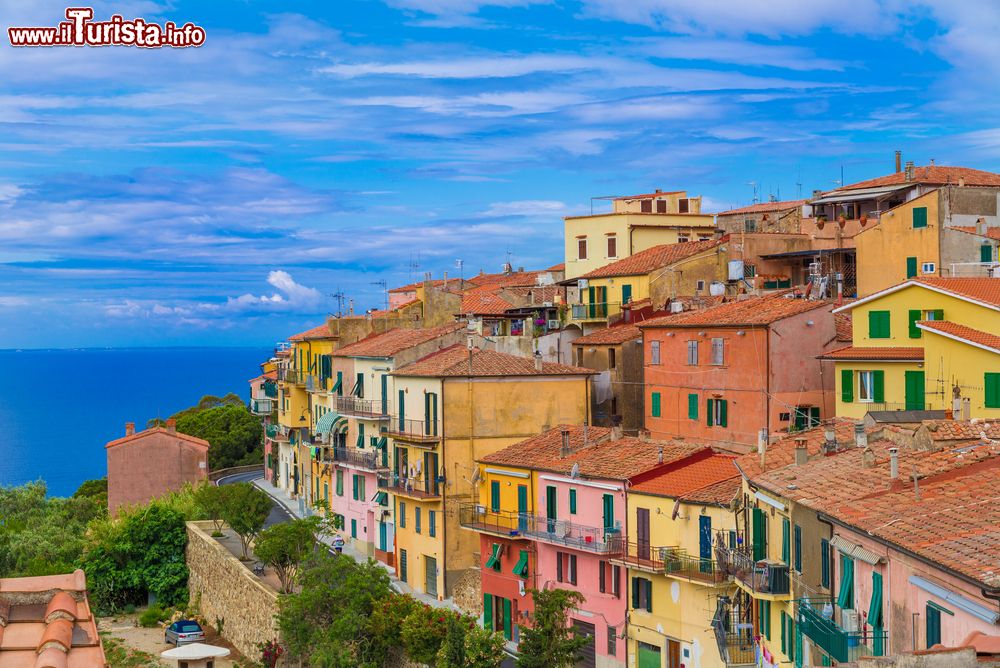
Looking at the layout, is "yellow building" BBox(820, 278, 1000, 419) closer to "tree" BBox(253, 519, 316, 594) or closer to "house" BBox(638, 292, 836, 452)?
"house" BBox(638, 292, 836, 452)

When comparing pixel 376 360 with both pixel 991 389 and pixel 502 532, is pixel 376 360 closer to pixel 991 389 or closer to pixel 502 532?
pixel 502 532

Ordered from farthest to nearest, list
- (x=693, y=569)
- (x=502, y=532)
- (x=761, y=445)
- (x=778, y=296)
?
(x=778, y=296)
(x=502, y=532)
(x=693, y=569)
(x=761, y=445)

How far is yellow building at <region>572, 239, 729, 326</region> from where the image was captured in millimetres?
58062

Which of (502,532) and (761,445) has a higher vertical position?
(761,445)

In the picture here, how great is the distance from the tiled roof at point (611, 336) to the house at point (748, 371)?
5.28m

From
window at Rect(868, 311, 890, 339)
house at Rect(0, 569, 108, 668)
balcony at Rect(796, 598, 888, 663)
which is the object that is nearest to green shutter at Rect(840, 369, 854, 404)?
window at Rect(868, 311, 890, 339)

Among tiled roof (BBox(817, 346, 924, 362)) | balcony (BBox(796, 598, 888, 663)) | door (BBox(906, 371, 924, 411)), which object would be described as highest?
tiled roof (BBox(817, 346, 924, 362))

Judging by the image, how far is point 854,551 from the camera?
2205cm

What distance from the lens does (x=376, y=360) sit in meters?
56.9

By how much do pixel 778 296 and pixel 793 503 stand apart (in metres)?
23.1

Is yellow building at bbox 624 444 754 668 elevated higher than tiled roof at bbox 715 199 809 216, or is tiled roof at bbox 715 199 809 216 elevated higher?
tiled roof at bbox 715 199 809 216

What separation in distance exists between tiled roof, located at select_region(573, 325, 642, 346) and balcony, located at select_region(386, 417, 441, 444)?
8.16 meters

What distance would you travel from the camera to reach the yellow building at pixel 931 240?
47.0 m

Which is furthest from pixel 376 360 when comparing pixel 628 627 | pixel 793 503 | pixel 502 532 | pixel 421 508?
pixel 793 503
